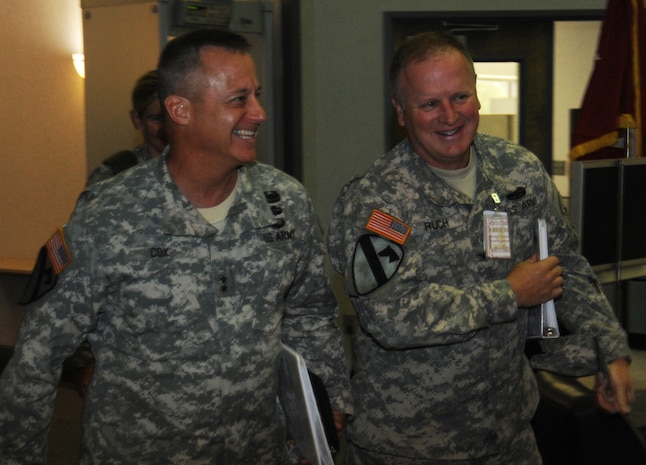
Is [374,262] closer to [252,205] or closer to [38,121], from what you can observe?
[252,205]

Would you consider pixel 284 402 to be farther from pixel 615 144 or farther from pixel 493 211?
pixel 615 144

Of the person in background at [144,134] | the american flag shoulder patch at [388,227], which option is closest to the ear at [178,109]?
the american flag shoulder patch at [388,227]

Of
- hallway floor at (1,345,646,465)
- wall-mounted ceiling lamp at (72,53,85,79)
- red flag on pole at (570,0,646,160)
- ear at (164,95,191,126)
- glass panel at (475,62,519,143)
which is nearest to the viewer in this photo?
ear at (164,95,191,126)

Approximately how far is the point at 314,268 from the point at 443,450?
1.79ft

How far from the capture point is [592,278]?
7.93ft

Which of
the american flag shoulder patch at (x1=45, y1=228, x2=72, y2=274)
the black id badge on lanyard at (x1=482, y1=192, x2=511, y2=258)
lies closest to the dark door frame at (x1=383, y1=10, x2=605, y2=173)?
the black id badge on lanyard at (x1=482, y1=192, x2=511, y2=258)

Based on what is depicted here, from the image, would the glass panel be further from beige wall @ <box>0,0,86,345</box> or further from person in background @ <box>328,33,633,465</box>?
person in background @ <box>328,33,633,465</box>

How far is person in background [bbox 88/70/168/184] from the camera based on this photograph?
123 inches

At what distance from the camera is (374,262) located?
2152mm

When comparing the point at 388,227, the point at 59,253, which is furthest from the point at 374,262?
the point at 59,253

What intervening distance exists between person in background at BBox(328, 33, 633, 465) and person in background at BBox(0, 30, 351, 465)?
24cm

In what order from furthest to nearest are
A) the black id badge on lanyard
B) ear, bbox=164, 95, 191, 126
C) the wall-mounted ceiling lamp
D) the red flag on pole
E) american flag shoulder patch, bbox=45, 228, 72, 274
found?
the wall-mounted ceiling lamp, the red flag on pole, the black id badge on lanyard, ear, bbox=164, 95, 191, 126, american flag shoulder patch, bbox=45, 228, 72, 274

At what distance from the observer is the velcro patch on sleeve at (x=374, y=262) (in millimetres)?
2141

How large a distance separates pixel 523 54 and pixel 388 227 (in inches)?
145
